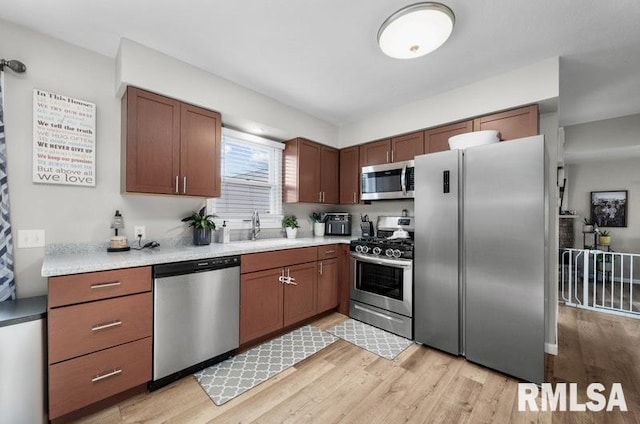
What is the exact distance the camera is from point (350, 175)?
3820 millimetres

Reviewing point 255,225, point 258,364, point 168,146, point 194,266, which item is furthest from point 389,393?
point 168,146

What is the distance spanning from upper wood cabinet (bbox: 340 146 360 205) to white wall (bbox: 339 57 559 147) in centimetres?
25

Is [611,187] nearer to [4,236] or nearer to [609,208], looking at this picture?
[609,208]

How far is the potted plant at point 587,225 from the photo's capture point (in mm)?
5156

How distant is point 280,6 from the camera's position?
5.60 feet

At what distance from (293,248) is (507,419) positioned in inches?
79.3

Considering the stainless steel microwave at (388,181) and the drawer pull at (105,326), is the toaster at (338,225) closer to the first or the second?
the stainless steel microwave at (388,181)

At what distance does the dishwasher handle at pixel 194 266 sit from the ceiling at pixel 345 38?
1.71m

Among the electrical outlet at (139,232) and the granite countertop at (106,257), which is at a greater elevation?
the electrical outlet at (139,232)

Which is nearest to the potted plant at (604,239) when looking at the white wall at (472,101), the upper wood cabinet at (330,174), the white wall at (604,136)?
the white wall at (604,136)

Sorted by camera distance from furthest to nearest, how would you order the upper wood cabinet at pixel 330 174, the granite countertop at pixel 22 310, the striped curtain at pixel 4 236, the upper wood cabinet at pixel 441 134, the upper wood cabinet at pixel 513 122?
the upper wood cabinet at pixel 330 174 < the upper wood cabinet at pixel 441 134 < the upper wood cabinet at pixel 513 122 < the striped curtain at pixel 4 236 < the granite countertop at pixel 22 310

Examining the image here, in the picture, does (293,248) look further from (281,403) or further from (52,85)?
(52,85)

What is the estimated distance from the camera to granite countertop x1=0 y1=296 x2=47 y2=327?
143cm

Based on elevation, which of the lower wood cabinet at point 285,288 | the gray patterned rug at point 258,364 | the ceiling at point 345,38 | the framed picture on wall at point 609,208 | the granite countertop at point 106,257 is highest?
the ceiling at point 345,38
